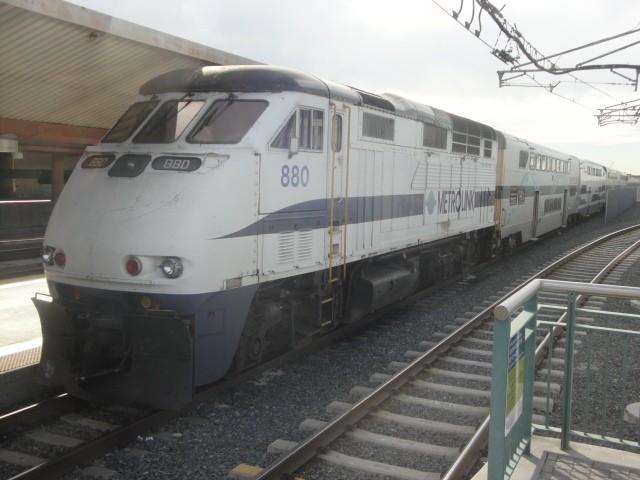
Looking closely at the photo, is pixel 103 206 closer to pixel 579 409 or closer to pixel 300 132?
pixel 300 132

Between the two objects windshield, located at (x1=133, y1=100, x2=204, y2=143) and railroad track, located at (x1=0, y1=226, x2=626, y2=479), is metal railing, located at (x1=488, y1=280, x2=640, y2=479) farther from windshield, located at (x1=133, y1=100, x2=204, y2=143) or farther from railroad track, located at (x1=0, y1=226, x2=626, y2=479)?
windshield, located at (x1=133, y1=100, x2=204, y2=143)

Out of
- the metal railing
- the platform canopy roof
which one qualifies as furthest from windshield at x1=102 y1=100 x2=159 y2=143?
the metal railing

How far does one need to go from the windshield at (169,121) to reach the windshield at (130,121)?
0.50 feet

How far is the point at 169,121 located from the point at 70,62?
16.2ft

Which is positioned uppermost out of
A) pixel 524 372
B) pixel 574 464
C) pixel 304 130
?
pixel 304 130

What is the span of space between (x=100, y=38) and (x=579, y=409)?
8614 millimetres

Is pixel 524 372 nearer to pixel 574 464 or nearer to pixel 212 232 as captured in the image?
pixel 574 464

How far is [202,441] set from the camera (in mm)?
5832

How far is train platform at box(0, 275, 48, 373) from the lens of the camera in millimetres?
7113

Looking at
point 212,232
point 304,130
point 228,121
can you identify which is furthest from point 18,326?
point 304,130

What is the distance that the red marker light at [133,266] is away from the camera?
5.91 metres

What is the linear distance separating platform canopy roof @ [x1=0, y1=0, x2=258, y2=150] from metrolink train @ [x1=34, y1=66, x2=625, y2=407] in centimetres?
265

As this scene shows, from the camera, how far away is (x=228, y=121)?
6.68m

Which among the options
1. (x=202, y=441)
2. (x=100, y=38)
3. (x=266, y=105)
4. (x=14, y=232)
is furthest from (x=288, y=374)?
(x=14, y=232)
